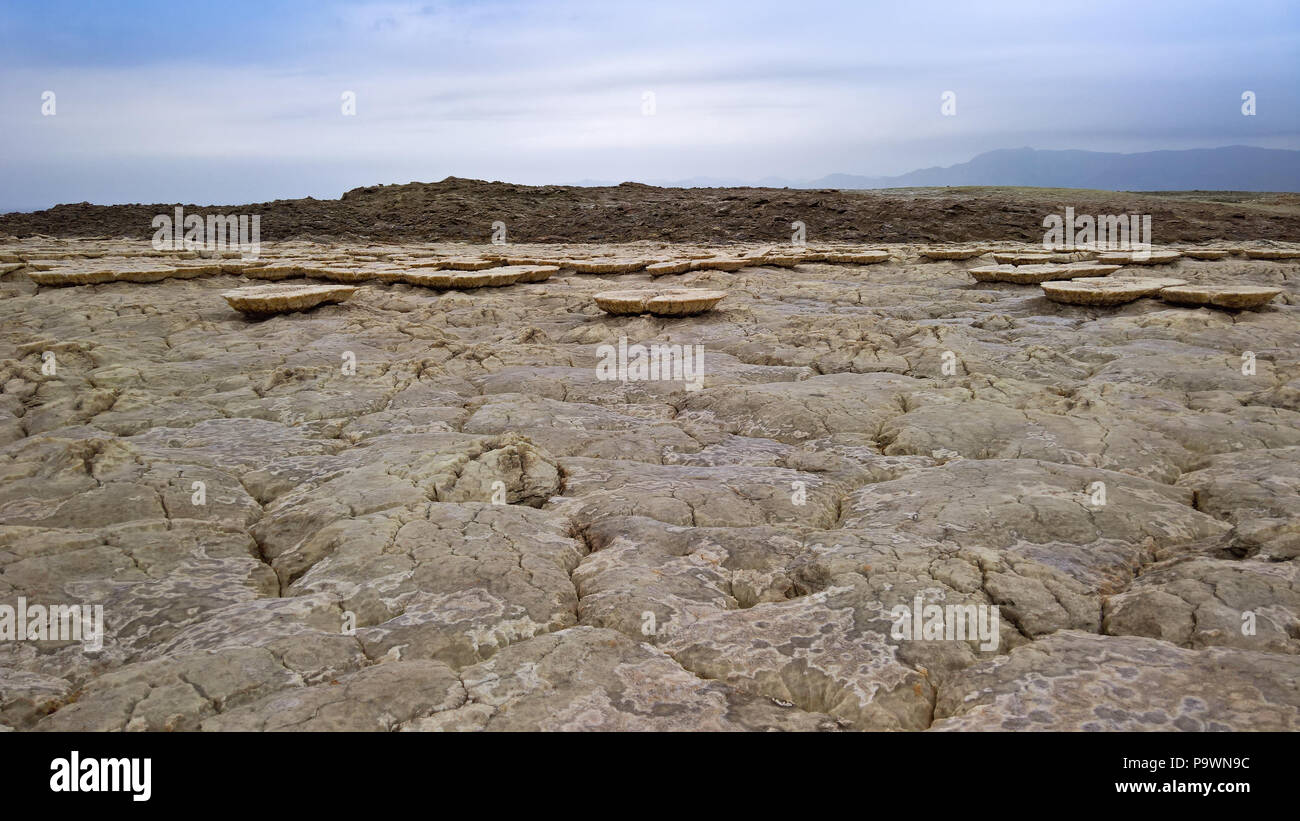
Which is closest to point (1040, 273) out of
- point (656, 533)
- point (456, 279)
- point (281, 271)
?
point (456, 279)

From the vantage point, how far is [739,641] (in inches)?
93.3

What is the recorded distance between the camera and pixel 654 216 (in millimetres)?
23156

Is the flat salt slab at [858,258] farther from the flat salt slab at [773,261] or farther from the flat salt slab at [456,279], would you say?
the flat salt slab at [456,279]

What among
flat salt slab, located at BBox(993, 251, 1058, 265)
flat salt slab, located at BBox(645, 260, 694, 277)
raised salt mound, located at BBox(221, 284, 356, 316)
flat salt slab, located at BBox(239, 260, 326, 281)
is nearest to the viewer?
raised salt mound, located at BBox(221, 284, 356, 316)

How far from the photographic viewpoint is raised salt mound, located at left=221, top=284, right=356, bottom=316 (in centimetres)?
734

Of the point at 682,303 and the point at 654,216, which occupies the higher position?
the point at 654,216

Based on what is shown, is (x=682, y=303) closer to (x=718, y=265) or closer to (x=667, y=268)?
(x=667, y=268)

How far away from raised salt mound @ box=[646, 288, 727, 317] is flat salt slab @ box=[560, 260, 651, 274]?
11.2 feet

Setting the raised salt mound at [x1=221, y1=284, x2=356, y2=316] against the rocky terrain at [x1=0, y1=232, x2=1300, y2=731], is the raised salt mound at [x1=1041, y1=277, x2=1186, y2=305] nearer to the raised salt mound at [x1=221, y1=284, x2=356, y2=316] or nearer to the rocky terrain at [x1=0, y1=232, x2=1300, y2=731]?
the rocky terrain at [x1=0, y1=232, x2=1300, y2=731]

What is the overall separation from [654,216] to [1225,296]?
17809 millimetres

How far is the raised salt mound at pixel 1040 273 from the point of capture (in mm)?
9008

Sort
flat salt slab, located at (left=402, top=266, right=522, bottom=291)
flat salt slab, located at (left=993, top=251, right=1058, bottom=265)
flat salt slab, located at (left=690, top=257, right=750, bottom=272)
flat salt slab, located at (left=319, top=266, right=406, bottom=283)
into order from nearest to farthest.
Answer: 1. flat salt slab, located at (left=402, top=266, right=522, bottom=291)
2. flat salt slab, located at (left=319, top=266, right=406, bottom=283)
3. flat salt slab, located at (left=993, top=251, right=1058, bottom=265)
4. flat salt slab, located at (left=690, top=257, right=750, bottom=272)

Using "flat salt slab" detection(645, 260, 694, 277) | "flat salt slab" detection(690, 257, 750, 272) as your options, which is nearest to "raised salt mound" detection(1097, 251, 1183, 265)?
"flat salt slab" detection(690, 257, 750, 272)
